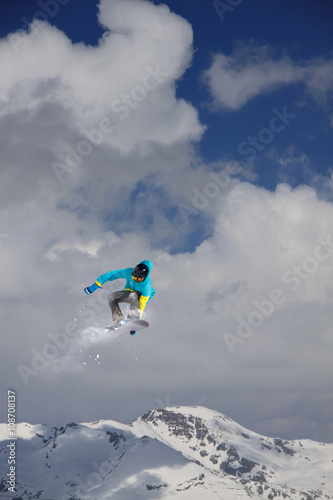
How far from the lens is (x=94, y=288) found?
20.1 metres

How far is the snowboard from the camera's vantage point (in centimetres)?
2109

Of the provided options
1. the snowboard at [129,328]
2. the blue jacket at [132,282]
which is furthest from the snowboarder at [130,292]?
the snowboard at [129,328]

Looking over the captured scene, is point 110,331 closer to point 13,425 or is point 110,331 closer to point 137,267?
point 137,267

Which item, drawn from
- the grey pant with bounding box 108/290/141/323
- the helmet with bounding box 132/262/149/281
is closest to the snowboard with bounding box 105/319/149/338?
the grey pant with bounding box 108/290/141/323

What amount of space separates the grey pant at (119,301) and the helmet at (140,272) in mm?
1635

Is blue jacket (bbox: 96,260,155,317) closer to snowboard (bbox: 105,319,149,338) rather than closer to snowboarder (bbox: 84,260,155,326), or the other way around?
snowboarder (bbox: 84,260,155,326)

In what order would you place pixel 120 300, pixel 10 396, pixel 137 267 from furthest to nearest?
pixel 10 396 < pixel 120 300 < pixel 137 267

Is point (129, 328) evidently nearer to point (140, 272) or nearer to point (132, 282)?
point (132, 282)

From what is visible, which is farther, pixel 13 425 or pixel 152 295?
pixel 13 425

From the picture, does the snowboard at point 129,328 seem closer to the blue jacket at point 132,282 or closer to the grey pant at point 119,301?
the grey pant at point 119,301

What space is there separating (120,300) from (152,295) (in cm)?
166

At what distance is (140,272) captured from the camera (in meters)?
20.0

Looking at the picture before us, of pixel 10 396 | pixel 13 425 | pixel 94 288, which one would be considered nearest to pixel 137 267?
pixel 94 288

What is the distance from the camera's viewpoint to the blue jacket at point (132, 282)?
803 inches
